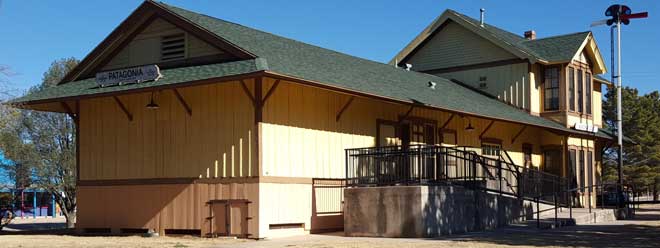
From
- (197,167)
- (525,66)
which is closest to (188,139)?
(197,167)

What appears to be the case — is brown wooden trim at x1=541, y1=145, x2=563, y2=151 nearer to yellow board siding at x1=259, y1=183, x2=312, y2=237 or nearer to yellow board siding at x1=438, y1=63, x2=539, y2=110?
yellow board siding at x1=438, y1=63, x2=539, y2=110

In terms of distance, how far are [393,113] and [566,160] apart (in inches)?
419

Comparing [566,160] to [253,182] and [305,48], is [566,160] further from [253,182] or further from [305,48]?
[253,182]

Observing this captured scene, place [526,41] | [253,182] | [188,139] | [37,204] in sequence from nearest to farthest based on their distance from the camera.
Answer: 1. [253,182]
2. [188,139]
3. [526,41]
4. [37,204]

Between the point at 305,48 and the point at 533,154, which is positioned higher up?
the point at 305,48

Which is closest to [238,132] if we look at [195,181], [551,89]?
[195,181]

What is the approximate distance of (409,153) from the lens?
19.2 metres

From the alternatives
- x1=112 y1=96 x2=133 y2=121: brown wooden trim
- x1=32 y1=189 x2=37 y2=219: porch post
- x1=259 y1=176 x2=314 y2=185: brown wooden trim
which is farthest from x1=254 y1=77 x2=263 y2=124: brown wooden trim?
x1=32 y1=189 x2=37 y2=219: porch post

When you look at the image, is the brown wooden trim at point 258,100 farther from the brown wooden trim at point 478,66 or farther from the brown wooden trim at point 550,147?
the brown wooden trim at point 550,147

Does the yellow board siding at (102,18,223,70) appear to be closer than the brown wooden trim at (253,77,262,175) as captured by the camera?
No

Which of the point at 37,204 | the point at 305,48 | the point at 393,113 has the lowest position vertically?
the point at 37,204

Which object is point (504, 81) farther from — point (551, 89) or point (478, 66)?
point (551, 89)

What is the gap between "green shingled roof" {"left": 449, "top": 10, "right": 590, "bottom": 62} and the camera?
101ft

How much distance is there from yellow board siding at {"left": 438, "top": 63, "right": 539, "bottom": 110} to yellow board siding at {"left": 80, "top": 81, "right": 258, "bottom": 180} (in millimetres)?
15344
